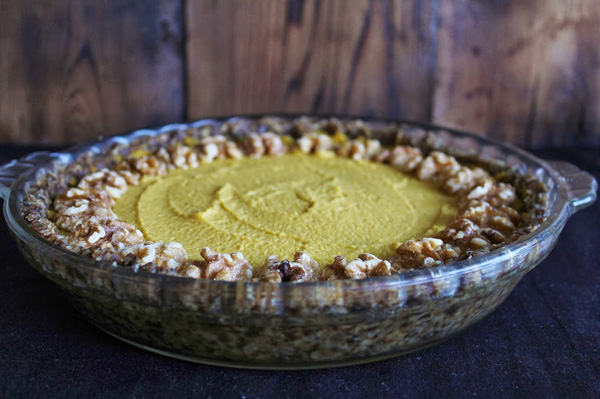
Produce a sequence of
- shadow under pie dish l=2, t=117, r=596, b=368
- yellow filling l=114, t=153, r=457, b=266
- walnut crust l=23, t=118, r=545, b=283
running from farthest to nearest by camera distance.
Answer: yellow filling l=114, t=153, r=457, b=266 → walnut crust l=23, t=118, r=545, b=283 → shadow under pie dish l=2, t=117, r=596, b=368

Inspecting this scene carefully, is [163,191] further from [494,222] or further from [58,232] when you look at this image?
[494,222]

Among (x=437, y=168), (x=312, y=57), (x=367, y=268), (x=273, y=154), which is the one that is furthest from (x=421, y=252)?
(x=312, y=57)

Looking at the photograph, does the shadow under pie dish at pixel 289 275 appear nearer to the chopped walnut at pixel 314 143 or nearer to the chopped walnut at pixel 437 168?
the chopped walnut at pixel 437 168

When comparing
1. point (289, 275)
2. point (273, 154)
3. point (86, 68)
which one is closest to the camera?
Answer: point (289, 275)

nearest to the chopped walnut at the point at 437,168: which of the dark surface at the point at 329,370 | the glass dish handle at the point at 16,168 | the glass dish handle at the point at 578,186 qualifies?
the glass dish handle at the point at 578,186

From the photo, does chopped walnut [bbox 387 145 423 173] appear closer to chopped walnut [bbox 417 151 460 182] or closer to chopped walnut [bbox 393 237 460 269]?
chopped walnut [bbox 417 151 460 182]

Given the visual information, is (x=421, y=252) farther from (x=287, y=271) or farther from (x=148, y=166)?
(x=148, y=166)

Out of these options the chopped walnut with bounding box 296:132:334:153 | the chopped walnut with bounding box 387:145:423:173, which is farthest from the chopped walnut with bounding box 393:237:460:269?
the chopped walnut with bounding box 296:132:334:153
